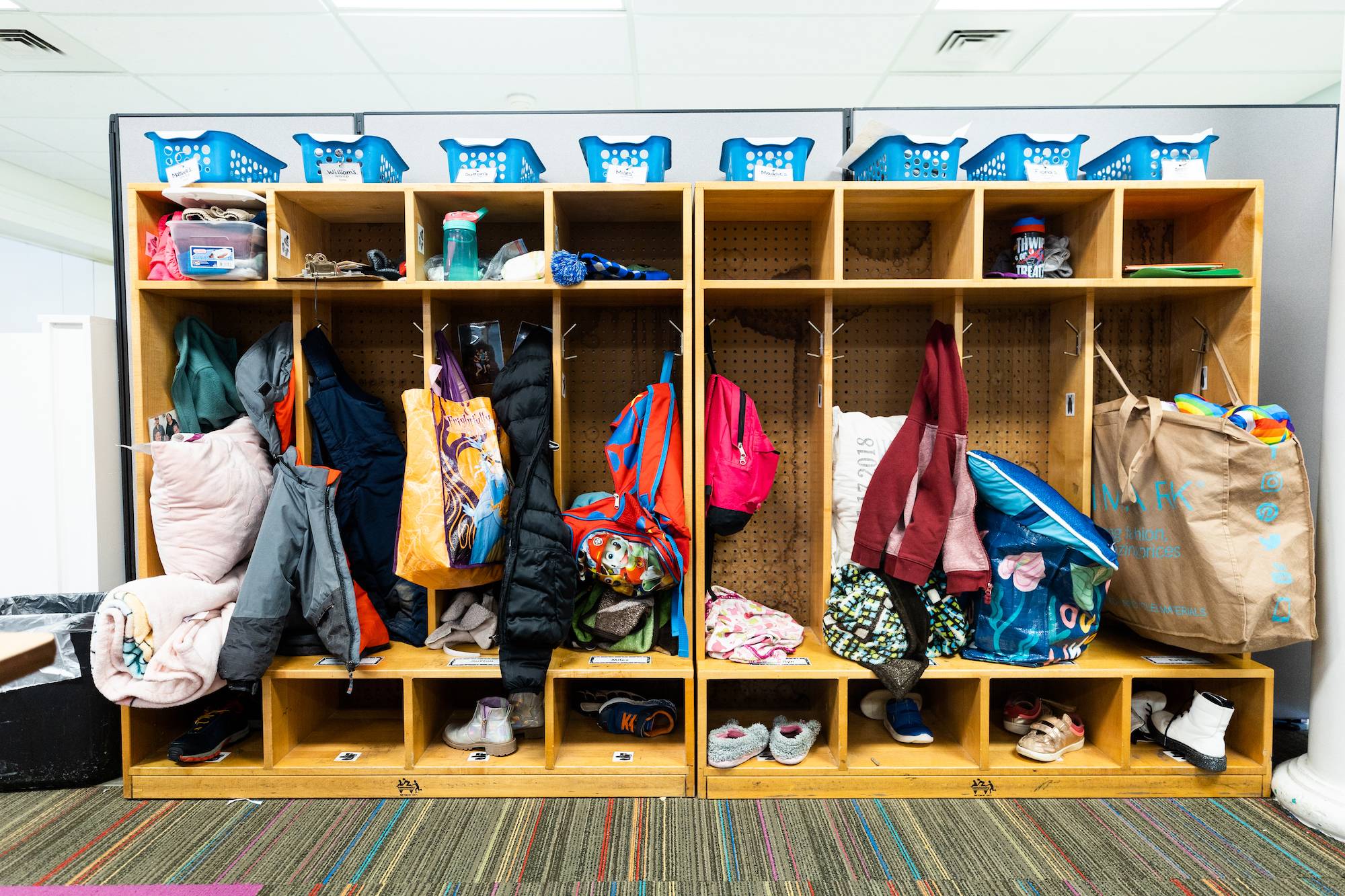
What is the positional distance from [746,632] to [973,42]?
115 inches

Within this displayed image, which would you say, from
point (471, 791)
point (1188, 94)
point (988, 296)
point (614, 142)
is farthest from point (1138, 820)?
point (1188, 94)

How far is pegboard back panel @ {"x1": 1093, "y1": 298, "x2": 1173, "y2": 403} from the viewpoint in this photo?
235 cm

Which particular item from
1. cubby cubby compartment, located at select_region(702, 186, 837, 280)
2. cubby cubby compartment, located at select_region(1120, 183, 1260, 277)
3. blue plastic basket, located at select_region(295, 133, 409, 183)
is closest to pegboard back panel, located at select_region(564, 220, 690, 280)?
cubby cubby compartment, located at select_region(702, 186, 837, 280)

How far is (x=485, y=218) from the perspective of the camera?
2311 mm

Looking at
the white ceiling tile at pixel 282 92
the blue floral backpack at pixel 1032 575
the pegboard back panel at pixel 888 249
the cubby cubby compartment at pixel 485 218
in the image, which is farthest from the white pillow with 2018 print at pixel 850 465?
the white ceiling tile at pixel 282 92

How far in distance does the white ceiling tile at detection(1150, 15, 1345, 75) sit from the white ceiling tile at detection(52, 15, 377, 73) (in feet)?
12.8

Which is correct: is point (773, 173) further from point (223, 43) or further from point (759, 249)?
point (223, 43)

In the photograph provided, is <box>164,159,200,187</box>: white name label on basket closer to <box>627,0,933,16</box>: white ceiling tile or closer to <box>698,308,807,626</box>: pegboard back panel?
<box>698,308,807,626</box>: pegboard back panel

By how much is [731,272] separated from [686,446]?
27.2 inches

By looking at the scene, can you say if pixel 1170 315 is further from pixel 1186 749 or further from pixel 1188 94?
pixel 1188 94

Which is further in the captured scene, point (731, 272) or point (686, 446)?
point (731, 272)

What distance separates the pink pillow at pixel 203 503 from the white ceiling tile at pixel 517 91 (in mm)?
2469

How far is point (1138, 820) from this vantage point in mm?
1891

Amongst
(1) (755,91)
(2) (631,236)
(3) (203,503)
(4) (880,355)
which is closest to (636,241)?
(2) (631,236)
